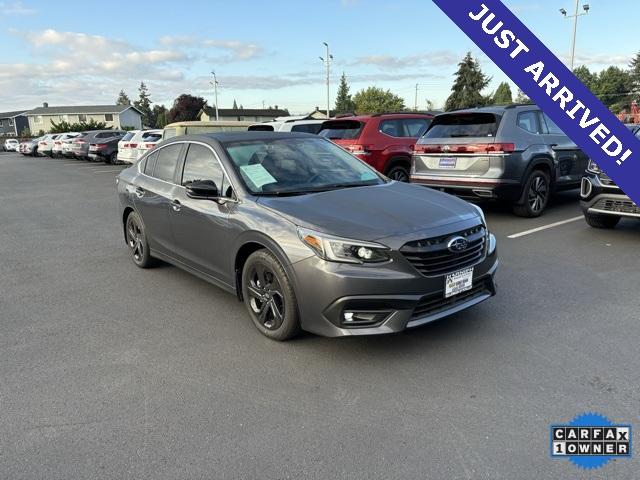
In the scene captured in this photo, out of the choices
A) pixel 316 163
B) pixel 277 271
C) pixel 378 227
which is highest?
pixel 316 163

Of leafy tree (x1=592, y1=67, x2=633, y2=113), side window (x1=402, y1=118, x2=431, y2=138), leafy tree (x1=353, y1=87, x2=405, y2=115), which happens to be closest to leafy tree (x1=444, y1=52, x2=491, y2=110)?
leafy tree (x1=353, y1=87, x2=405, y2=115)

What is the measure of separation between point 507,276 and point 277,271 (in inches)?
112

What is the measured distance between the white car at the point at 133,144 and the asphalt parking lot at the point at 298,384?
15.0m

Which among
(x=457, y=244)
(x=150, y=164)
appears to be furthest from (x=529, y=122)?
(x=150, y=164)

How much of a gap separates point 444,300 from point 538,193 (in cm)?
565

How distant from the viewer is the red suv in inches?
389

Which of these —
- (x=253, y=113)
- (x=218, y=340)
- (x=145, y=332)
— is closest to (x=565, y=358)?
(x=218, y=340)

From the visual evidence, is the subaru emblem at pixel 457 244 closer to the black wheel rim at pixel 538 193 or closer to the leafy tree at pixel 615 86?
the black wheel rim at pixel 538 193

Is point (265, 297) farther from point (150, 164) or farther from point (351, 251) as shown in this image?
point (150, 164)

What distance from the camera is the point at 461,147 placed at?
26.3 ft

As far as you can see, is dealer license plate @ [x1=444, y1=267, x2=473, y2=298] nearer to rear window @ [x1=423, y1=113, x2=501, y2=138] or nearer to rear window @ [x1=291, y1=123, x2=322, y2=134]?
rear window @ [x1=423, y1=113, x2=501, y2=138]

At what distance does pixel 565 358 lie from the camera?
142 inches

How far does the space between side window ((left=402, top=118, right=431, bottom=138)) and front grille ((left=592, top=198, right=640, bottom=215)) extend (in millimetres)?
4381

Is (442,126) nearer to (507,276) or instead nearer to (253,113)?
(507,276)
